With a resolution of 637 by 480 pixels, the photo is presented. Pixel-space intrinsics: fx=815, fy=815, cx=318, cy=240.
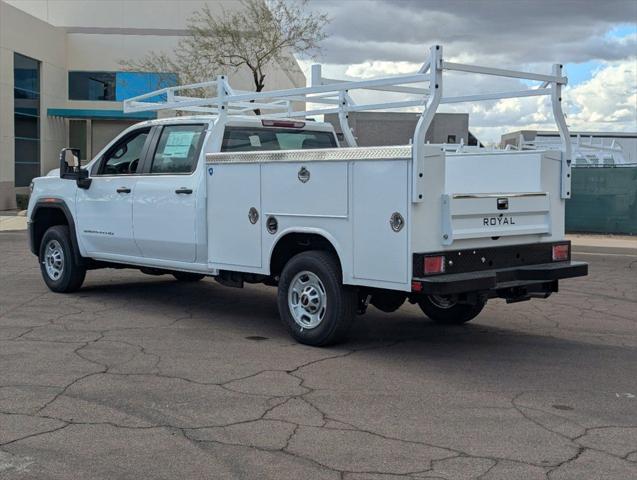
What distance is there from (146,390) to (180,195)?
3.09 metres

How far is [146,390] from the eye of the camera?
19.9 ft

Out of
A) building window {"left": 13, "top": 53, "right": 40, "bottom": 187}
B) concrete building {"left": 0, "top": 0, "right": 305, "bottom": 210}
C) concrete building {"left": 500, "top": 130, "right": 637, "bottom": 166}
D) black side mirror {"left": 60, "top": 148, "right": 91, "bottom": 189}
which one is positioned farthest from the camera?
concrete building {"left": 0, "top": 0, "right": 305, "bottom": 210}

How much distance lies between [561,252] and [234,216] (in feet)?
10.6

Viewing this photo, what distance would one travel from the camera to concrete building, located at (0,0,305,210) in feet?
112

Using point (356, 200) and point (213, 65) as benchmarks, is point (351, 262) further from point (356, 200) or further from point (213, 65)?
point (213, 65)

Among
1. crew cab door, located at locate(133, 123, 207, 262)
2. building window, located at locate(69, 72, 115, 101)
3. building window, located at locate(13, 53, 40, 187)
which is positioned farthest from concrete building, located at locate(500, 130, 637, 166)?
building window, located at locate(13, 53, 40, 187)

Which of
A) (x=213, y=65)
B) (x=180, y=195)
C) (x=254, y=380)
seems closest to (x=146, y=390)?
Result: (x=254, y=380)

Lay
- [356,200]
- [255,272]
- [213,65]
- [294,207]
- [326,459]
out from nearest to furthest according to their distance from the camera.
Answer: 1. [326,459]
2. [356,200]
3. [294,207]
4. [255,272]
5. [213,65]

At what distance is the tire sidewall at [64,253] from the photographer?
10359 millimetres

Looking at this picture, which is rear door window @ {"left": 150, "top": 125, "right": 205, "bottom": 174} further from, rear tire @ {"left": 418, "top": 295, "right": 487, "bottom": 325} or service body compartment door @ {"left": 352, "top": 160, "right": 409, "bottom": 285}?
rear tire @ {"left": 418, "top": 295, "right": 487, "bottom": 325}

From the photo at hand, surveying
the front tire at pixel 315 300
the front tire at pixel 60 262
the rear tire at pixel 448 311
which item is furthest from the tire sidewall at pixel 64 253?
the rear tire at pixel 448 311

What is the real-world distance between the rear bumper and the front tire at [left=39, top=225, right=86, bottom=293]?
5418mm

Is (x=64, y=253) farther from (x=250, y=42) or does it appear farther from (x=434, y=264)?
(x=250, y=42)

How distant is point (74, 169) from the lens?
1006cm
